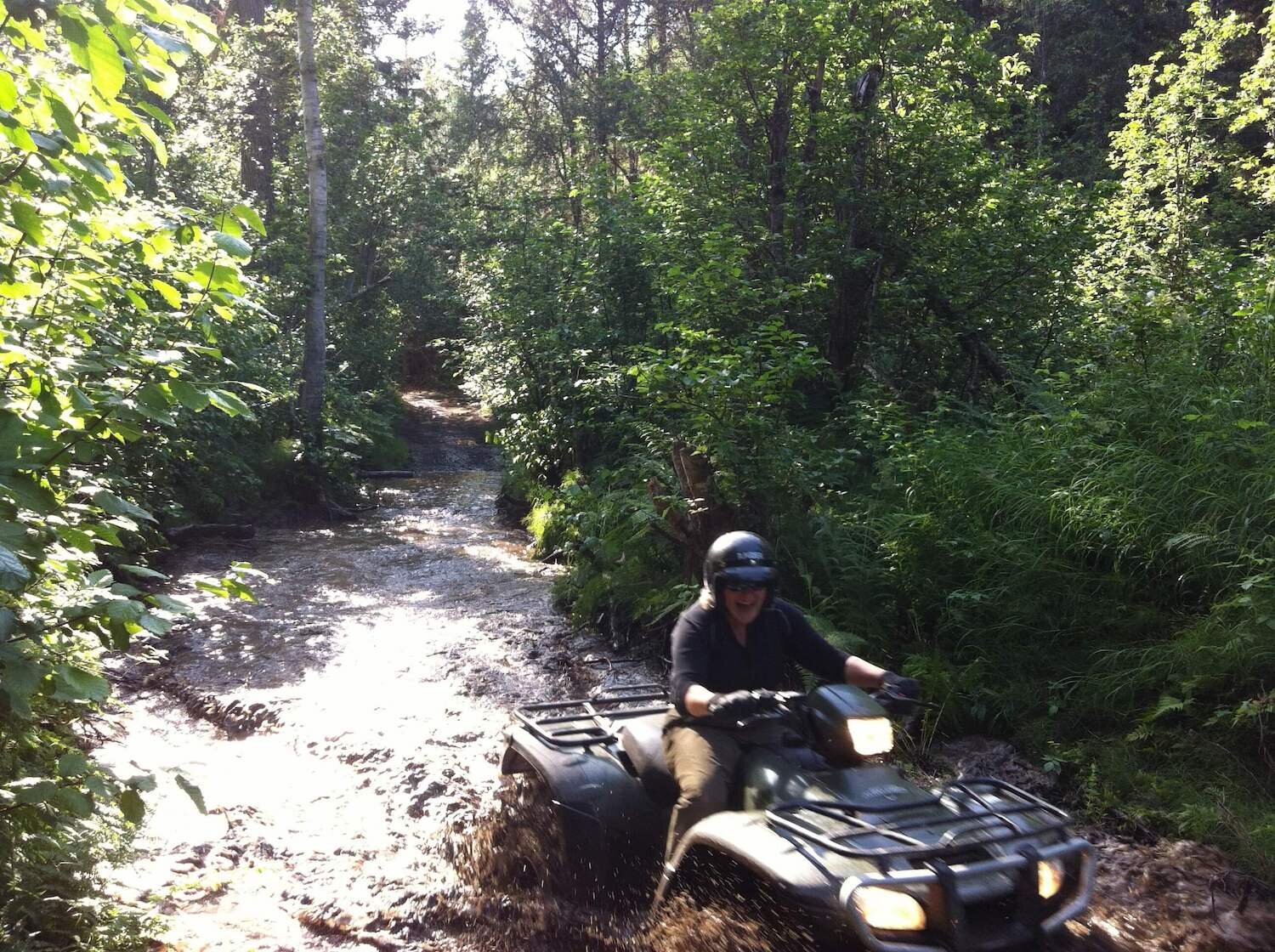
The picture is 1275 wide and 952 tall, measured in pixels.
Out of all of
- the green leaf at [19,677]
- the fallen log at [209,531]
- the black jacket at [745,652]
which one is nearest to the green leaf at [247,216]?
the green leaf at [19,677]

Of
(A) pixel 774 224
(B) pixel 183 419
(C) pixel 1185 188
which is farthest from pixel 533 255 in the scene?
(C) pixel 1185 188

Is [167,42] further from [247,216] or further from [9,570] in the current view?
[9,570]

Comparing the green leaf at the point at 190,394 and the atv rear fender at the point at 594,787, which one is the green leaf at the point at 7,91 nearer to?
the green leaf at the point at 190,394

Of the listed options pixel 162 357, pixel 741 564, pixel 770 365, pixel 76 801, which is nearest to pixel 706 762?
pixel 741 564

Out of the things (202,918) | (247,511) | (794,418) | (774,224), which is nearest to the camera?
(202,918)

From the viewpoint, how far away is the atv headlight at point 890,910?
293 cm

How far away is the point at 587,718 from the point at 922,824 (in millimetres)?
2160

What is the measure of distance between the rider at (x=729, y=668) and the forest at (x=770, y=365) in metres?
1.86

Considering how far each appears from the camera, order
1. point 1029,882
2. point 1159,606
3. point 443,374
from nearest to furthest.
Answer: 1. point 1029,882
2. point 1159,606
3. point 443,374

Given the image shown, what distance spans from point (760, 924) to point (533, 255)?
14978 mm

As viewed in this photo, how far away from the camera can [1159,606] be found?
6152mm

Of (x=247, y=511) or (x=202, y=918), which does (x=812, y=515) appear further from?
(x=247, y=511)

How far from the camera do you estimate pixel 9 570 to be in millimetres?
2287

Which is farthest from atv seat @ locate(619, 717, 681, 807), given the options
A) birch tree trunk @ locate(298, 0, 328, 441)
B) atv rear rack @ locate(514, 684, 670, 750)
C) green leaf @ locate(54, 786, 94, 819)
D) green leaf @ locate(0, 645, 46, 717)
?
birch tree trunk @ locate(298, 0, 328, 441)
